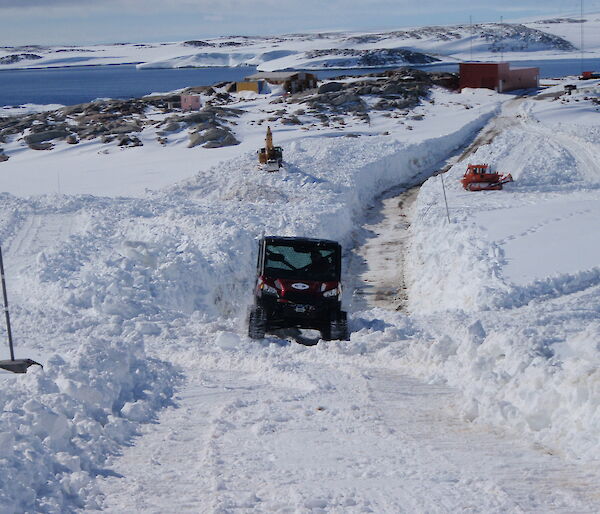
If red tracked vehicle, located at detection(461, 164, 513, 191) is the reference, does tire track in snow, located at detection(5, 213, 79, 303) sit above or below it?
above

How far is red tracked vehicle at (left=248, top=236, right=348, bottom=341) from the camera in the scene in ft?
43.4

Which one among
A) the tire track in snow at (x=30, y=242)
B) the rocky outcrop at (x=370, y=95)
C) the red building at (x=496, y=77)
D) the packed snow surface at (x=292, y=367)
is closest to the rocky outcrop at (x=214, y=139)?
the rocky outcrop at (x=370, y=95)

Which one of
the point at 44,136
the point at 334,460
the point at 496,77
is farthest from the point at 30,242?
the point at 496,77

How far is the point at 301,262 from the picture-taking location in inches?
550

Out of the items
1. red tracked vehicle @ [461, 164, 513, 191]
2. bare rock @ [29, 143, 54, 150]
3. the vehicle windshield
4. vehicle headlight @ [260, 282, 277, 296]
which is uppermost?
the vehicle windshield

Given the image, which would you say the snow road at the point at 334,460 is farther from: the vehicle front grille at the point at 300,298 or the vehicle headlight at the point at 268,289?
the vehicle headlight at the point at 268,289

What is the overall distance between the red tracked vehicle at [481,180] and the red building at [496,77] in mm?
46045

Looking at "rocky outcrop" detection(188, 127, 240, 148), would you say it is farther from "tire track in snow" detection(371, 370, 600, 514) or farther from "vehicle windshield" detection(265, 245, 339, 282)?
"tire track in snow" detection(371, 370, 600, 514)

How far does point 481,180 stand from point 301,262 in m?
17.3

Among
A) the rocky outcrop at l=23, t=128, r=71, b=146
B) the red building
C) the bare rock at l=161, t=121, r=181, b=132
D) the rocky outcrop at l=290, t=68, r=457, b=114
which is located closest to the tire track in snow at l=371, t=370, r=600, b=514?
the bare rock at l=161, t=121, r=181, b=132

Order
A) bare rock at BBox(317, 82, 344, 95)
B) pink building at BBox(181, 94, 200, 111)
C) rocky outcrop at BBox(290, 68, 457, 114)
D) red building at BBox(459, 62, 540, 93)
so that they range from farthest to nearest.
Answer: red building at BBox(459, 62, 540, 93) → bare rock at BBox(317, 82, 344, 95) → pink building at BBox(181, 94, 200, 111) → rocky outcrop at BBox(290, 68, 457, 114)

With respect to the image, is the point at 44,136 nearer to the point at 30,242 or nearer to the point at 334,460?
the point at 30,242

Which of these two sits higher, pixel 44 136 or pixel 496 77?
pixel 496 77

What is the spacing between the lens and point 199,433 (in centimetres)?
884
